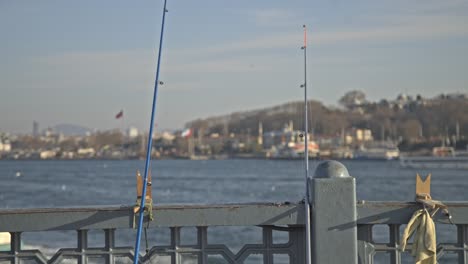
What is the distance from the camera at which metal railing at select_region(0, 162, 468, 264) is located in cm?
645

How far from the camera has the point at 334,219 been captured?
645 centimetres

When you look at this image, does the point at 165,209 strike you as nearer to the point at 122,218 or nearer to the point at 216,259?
the point at 122,218

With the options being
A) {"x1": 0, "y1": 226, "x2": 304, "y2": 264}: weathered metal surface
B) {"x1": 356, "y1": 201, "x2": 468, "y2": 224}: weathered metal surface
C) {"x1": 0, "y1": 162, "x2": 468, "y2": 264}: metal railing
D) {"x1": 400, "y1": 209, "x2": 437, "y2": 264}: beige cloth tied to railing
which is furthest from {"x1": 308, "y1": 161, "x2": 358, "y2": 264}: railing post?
{"x1": 400, "y1": 209, "x2": 437, "y2": 264}: beige cloth tied to railing

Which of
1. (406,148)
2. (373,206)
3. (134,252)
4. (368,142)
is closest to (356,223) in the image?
(373,206)

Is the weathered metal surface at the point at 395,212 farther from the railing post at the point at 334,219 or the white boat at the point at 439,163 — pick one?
the white boat at the point at 439,163

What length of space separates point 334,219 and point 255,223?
1.95 feet

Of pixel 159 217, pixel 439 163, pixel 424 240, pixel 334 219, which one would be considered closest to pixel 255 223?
pixel 334 219

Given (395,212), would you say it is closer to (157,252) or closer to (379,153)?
(157,252)

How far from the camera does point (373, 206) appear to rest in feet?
21.5

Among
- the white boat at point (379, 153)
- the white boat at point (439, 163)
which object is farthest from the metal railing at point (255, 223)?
the white boat at point (379, 153)

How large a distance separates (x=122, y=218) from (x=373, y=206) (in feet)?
6.27

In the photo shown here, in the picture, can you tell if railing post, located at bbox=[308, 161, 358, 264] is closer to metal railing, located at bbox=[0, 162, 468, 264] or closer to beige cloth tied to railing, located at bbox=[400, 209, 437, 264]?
metal railing, located at bbox=[0, 162, 468, 264]

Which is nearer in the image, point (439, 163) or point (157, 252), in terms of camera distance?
point (157, 252)

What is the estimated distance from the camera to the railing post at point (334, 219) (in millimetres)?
6445
